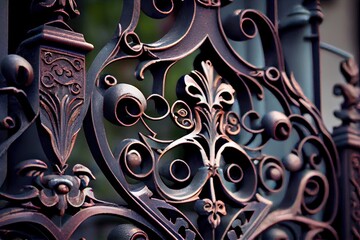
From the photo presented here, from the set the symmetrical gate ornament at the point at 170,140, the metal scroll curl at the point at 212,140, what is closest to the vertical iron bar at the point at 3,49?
the symmetrical gate ornament at the point at 170,140

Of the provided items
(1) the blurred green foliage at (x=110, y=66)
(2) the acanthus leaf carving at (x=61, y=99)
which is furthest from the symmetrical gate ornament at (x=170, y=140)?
(1) the blurred green foliage at (x=110, y=66)

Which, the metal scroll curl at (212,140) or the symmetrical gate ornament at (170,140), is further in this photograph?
the metal scroll curl at (212,140)

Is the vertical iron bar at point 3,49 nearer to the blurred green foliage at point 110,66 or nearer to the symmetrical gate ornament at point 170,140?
the symmetrical gate ornament at point 170,140

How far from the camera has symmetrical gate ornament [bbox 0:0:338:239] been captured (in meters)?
1.69

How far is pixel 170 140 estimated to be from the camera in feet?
6.29

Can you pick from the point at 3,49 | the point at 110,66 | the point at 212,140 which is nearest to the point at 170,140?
the point at 212,140

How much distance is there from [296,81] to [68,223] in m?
0.83

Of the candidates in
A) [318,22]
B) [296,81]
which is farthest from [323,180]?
[318,22]

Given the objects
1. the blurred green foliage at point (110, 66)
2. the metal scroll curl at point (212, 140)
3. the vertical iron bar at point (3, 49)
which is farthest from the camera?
the blurred green foliage at point (110, 66)

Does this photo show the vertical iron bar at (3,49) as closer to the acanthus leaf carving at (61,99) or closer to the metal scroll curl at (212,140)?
the acanthus leaf carving at (61,99)

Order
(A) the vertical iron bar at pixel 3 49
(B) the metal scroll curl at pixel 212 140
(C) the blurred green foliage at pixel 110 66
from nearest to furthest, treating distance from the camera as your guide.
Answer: (A) the vertical iron bar at pixel 3 49
(B) the metal scroll curl at pixel 212 140
(C) the blurred green foliage at pixel 110 66

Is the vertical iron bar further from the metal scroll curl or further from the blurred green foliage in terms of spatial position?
the blurred green foliage

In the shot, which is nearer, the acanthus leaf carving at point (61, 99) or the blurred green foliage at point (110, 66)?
the acanthus leaf carving at point (61, 99)

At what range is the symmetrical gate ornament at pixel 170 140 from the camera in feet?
5.56
